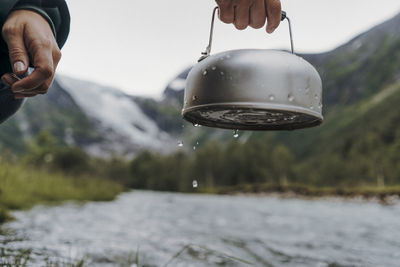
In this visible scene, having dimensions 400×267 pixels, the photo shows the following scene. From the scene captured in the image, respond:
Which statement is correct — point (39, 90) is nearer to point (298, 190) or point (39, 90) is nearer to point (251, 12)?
point (251, 12)

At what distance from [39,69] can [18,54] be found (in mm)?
74

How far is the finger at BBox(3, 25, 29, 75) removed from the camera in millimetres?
909

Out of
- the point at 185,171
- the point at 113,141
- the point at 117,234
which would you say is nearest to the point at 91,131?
the point at 113,141

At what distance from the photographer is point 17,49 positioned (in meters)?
0.94

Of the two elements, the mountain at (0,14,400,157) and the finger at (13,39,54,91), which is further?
the mountain at (0,14,400,157)

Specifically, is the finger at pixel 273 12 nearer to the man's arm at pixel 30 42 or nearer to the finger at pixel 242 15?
the finger at pixel 242 15

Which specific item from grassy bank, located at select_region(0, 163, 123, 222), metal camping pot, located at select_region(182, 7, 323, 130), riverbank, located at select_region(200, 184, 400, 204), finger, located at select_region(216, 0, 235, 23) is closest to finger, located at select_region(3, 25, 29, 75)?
metal camping pot, located at select_region(182, 7, 323, 130)

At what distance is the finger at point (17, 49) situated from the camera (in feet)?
2.98

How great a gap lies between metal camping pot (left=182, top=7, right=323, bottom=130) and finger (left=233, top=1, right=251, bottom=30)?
0.78 ft

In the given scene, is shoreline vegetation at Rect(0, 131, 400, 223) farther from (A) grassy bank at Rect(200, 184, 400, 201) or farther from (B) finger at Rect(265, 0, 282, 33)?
(B) finger at Rect(265, 0, 282, 33)

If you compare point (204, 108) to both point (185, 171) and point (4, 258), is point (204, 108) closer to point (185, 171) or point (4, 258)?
point (4, 258)

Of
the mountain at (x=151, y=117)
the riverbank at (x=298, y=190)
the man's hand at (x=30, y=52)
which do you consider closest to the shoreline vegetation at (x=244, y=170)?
the riverbank at (x=298, y=190)

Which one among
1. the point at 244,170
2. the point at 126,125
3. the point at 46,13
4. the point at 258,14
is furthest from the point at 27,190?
the point at 126,125

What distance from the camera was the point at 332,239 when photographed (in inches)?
201
